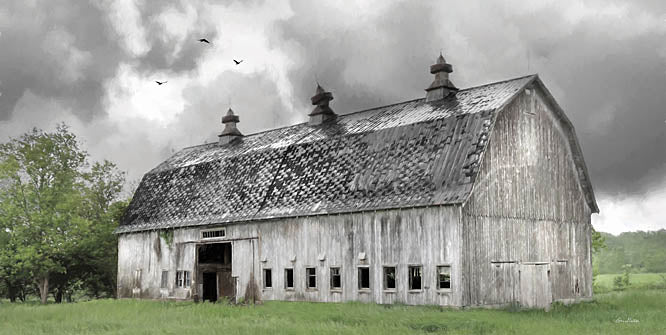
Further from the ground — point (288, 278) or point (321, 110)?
point (321, 110)

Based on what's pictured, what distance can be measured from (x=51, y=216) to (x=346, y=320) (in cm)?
2320

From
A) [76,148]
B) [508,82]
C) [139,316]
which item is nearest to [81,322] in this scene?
[139,316]

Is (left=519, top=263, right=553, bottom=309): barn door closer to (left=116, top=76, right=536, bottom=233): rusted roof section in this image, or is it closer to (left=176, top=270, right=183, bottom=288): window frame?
(left=116, top=76, right=536, bottom=233): rusted roof section

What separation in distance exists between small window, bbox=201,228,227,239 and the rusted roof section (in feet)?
1.60

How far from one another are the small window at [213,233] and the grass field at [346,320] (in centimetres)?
432

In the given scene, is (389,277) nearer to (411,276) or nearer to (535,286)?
→ (411,276)

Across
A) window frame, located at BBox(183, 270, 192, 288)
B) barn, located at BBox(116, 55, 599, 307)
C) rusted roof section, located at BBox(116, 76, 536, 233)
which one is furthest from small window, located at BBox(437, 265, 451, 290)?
window frame, located at BBox(183, 270, 192, 288)

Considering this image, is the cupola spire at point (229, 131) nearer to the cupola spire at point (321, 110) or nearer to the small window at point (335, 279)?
the cupola spire at point (321, 110)

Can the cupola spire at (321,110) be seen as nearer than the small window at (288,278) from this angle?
No

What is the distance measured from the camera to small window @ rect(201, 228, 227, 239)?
30656 millimetres

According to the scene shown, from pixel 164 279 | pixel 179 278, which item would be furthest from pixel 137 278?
pixel 179 278

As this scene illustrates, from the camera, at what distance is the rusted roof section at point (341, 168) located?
23766 millimetres

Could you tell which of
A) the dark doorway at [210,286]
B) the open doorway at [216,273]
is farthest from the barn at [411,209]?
the dark doorway at [210,286]

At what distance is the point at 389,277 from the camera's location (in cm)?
2461
